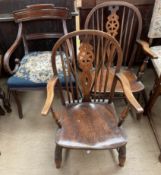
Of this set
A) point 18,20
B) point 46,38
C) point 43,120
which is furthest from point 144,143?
point 18,20

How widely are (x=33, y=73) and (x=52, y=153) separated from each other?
672 millimetres

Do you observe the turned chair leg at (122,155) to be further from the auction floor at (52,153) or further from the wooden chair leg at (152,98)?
the wooden chair leg at (152,98)

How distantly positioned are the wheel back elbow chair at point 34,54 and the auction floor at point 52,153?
0.18 metres

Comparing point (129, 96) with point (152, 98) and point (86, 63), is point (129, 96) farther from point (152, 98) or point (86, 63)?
point (152, 98)

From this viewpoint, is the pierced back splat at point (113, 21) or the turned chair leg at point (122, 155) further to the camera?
the pierced back splat at point (113, 21)

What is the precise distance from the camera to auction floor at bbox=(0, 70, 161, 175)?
1516 millimetres

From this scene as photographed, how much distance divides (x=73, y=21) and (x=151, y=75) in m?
1.09

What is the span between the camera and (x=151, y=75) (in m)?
2.34

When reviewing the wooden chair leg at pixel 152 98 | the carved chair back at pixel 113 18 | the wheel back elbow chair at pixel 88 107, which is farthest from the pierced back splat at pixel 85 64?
the wooden chair leg at pixel 152 98

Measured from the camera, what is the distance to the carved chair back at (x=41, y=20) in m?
1.74

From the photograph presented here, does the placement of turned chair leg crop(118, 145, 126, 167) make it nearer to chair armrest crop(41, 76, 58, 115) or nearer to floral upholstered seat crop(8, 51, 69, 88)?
chair armrest crop(41, 76, 58, 115)

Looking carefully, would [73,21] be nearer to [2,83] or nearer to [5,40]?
[5,40]

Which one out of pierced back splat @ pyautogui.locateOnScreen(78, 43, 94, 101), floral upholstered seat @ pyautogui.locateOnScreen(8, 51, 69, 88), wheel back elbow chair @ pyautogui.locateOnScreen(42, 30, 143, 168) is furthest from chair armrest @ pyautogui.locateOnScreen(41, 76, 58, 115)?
floral upholstered seat @ pyautogui.locateOnScreen(8, 51, 69, 88)

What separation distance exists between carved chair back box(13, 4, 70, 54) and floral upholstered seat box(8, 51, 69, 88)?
22 cm
